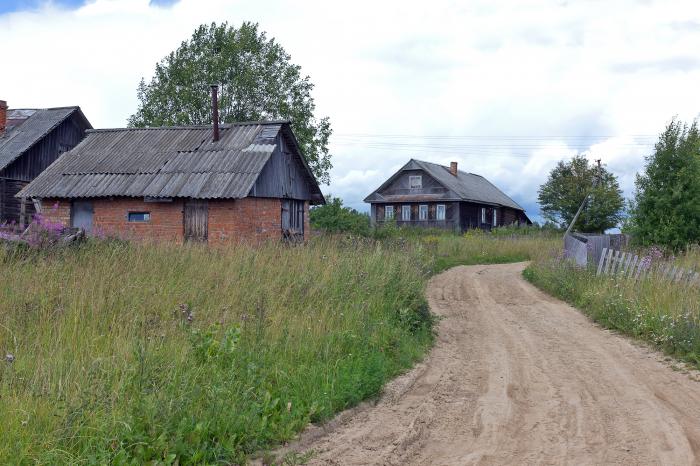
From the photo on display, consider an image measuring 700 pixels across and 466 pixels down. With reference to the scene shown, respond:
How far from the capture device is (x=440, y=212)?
53094 mm

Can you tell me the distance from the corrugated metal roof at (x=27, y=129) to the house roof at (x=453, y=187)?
2667cm

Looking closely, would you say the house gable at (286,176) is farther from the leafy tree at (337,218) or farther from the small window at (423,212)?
the small window at (423,212)

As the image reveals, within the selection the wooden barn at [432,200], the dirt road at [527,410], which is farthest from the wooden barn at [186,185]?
the wooden barn at [432,200]

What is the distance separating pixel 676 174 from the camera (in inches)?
764

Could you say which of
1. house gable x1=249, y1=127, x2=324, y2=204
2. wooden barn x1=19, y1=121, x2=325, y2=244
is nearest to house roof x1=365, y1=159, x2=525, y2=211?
house gable x1=249, y1=127, x2=324, y2=204

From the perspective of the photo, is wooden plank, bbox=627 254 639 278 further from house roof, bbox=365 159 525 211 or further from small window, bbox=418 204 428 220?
small window, bbox=418 204 428 220

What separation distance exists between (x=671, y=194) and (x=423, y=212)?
34.7 metres

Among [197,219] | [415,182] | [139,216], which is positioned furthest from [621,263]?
[415,182]

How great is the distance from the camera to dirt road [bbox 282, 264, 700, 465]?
543 cm

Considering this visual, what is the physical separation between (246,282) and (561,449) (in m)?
5.19

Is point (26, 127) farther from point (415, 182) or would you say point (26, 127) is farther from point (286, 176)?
point (415, 182)

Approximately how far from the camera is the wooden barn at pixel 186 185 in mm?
21812

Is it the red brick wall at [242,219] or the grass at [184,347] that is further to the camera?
the red brick wall at [242,219]

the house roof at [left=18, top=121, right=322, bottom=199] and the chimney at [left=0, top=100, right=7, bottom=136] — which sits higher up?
the chimney at [left=0, top=100, right=7, bottom=136]
